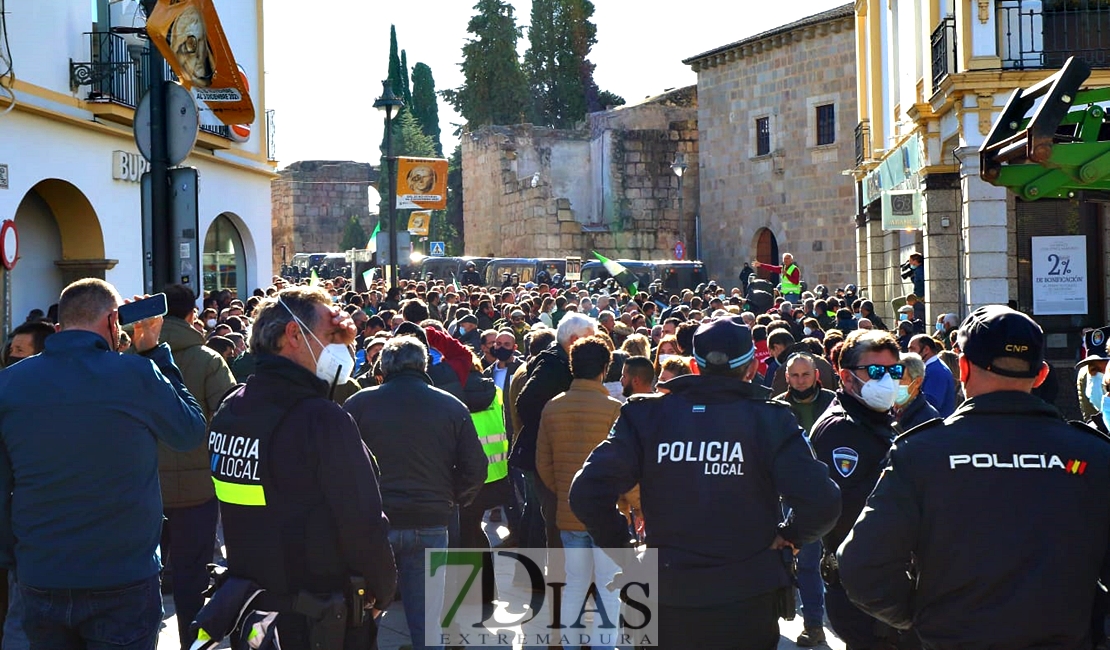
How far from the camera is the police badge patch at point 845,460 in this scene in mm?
5426

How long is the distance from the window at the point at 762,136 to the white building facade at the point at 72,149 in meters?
20.7

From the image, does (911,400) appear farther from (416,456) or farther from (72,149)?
(72,149)

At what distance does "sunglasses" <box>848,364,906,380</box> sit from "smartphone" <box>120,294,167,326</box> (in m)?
3.05

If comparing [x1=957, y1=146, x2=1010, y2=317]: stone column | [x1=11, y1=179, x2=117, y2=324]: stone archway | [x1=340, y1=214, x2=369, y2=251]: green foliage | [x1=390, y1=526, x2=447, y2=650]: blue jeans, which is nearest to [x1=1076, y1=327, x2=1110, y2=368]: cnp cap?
[x1=390, y1=526, x2=447, y2=650]: blue jeans

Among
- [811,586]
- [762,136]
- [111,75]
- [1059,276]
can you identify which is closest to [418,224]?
[111,75]

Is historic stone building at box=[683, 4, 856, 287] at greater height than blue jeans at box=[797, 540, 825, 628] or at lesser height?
greater

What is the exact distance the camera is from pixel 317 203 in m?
63.6

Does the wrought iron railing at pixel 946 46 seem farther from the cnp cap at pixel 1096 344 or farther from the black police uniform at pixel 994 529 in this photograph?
the black police uniform at pixel 994 529

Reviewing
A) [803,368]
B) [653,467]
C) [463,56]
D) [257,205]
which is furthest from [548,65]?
[653,467]

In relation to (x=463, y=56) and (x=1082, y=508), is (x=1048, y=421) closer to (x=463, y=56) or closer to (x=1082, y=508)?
(x=1082, y=508)

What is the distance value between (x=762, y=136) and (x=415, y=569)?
3410 centimetres

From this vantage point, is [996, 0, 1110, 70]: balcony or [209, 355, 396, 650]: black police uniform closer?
[209, 355, 396, 650]: black police uniform

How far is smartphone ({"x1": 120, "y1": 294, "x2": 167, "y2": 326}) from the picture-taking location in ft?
17.9

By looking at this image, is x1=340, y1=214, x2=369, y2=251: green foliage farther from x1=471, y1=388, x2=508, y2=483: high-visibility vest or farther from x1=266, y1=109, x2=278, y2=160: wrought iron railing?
x1=471, y1=388, x2=508, y2=483: high-visibility vest
